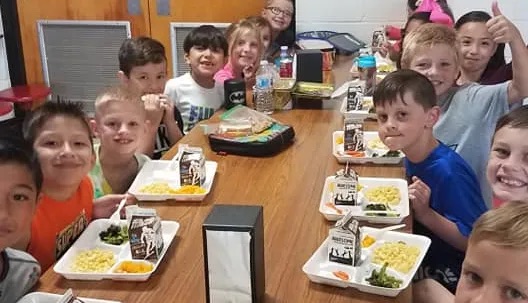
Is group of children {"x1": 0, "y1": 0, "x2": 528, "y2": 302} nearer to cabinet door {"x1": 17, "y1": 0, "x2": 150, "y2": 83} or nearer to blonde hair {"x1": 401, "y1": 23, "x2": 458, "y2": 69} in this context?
blonde hair {"x1": 401, "y1": 23, "x2": 458, "y2": 69}

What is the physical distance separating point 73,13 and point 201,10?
99 cm

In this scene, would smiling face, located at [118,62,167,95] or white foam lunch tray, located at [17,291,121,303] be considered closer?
white foam lunch tray, located at [17,291,121,303]

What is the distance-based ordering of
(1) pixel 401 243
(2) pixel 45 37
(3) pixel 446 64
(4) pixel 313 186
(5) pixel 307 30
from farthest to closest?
(2) pixel 45 37 → (5) pixel 307 30 → (3) pixel 446 64 → (4) pixel 313 186 → (1) pixel 401 243

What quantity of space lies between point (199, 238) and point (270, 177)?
482mm

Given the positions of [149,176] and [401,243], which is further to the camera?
[149,176]

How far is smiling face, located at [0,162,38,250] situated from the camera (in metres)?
1.39

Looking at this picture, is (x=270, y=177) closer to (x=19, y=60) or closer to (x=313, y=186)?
(x=313, y=186)

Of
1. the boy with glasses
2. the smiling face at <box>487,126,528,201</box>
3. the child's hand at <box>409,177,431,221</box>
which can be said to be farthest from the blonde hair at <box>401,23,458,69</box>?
the boy with glasses

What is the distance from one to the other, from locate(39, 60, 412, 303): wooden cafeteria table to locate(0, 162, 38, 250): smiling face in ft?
0.45

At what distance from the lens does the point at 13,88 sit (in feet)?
15.5

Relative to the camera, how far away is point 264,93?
2771mm

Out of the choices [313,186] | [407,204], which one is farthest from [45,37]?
[407,204]

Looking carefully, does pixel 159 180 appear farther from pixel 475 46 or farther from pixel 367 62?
pixel 475 46

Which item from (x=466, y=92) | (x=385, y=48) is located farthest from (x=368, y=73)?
(x=385, y=48)
